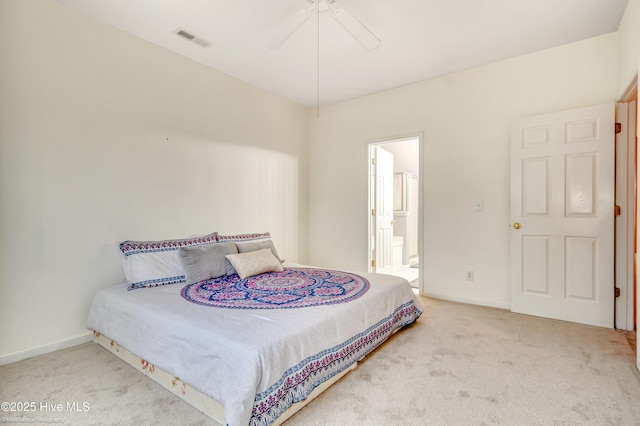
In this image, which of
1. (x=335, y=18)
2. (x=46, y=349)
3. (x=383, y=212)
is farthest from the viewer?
(x=383, y=212)

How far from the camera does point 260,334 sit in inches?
63.3

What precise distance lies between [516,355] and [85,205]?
353cm

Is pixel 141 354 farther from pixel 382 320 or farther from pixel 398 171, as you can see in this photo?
pixel 398 171

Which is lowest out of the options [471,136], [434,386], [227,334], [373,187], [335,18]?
[434,386]

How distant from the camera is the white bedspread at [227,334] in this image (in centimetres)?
147

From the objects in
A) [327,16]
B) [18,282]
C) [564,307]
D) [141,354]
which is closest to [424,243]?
[564,307]

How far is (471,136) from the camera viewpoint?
358 centimetres

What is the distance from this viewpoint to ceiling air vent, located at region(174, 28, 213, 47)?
280 cm

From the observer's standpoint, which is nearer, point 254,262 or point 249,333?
point 249,333

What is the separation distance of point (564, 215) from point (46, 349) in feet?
14.9

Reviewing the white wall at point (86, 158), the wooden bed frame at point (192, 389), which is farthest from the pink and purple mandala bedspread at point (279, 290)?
the white wall at point (86, 158)

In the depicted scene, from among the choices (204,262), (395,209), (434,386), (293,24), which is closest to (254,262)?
(204,262)

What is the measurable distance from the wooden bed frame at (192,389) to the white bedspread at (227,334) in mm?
78

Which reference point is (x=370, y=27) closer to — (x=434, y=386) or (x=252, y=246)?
(x=252, y=246)
